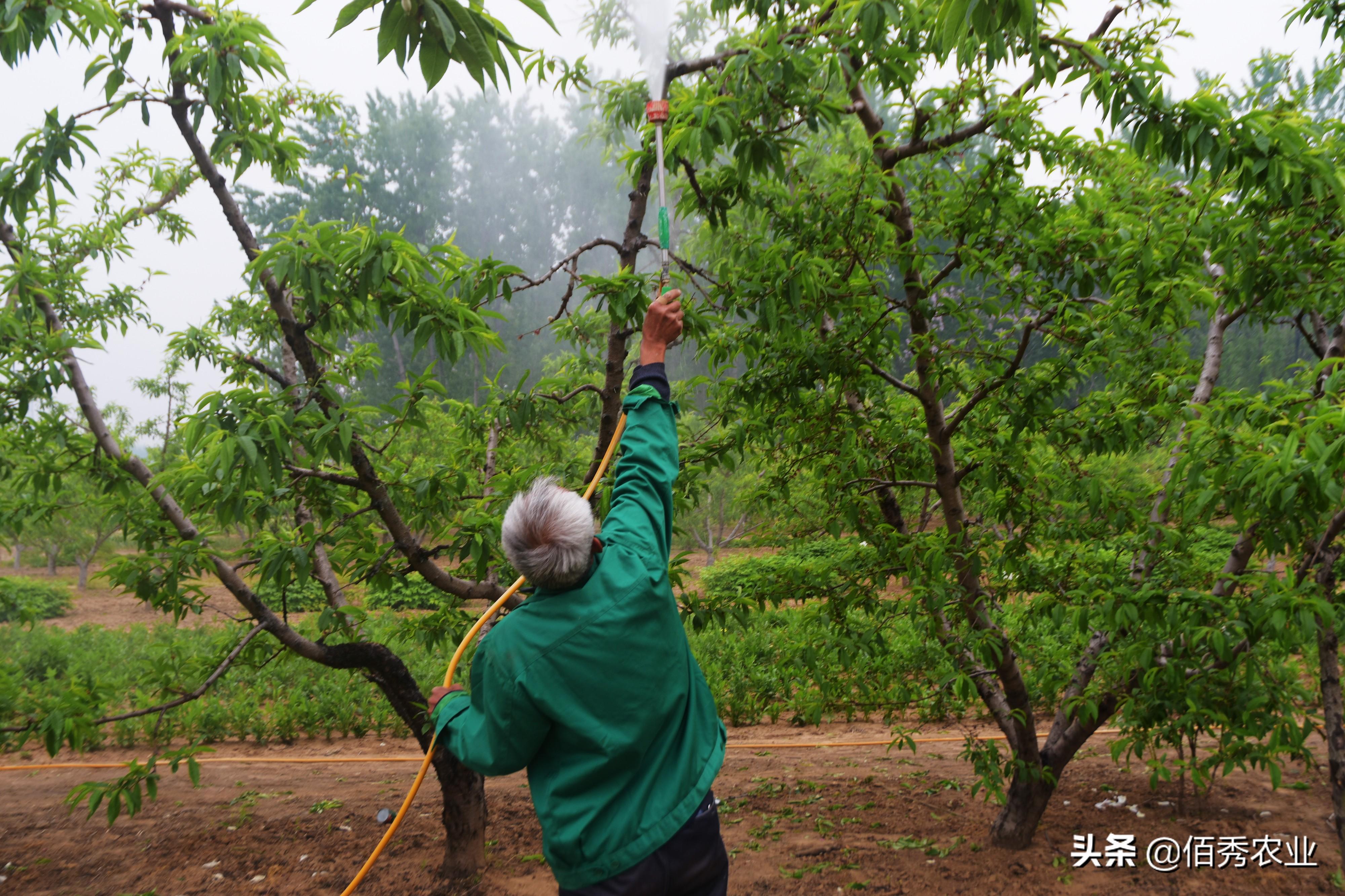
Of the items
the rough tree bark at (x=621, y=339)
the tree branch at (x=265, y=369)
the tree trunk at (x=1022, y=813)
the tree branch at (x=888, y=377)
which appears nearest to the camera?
the rough tree bark at (x=621, y=339)

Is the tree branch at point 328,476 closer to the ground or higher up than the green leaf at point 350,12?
closer to the ground

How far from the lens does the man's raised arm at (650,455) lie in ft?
6.69

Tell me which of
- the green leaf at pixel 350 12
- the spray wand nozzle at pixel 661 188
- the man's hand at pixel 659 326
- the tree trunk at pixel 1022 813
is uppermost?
the spray wand nozzle at pixel 661 188

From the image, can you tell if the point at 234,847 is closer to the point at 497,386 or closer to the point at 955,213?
the point at 497,386

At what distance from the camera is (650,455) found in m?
2.16

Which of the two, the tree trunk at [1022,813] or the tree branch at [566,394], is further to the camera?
the tree trunk at [1022,813]

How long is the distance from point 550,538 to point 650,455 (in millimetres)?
455

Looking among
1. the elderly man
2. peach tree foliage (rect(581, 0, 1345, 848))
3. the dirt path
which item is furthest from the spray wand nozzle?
the dirt path

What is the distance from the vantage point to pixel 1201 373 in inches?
140

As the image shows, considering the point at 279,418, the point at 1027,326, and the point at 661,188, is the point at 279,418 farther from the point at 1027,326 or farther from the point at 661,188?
the point at 1027,326

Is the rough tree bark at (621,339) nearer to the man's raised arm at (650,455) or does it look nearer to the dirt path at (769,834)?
the man's raised arm at (650,455)

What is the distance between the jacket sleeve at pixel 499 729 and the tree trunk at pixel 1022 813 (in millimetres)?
2621

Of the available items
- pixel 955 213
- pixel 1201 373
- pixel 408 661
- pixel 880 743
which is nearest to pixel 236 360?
pixel 955 213

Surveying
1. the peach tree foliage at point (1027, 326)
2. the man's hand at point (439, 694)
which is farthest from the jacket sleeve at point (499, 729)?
the peach tree foliage at point (1027, 326)
